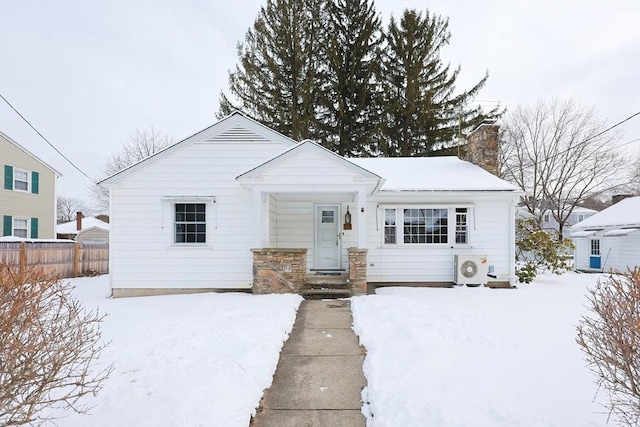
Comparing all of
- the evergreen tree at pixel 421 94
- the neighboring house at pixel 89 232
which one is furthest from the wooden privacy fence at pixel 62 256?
the evergreen tree at pixel 421 94

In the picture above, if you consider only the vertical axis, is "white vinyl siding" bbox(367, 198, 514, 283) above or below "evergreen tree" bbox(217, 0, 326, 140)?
below

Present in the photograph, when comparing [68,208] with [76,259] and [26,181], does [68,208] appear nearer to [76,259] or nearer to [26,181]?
[26,181]

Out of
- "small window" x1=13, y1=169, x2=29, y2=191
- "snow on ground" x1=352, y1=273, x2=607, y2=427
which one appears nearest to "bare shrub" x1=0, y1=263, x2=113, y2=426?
"snow on ground" x1=352, y1=273, x2=607, y2=427

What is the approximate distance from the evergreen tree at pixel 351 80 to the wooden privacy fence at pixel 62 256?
1363 cm

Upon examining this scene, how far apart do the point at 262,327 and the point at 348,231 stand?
560cm

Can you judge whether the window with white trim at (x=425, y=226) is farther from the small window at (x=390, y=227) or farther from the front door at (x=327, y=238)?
the front door at (x=327, y=238)

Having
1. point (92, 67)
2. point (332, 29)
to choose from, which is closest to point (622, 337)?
point (92, 67)

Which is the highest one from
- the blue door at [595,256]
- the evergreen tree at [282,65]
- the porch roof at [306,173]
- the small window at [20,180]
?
the evergreen tree at [282,65]

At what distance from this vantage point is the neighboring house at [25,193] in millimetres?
16781

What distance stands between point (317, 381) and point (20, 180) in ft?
69.6

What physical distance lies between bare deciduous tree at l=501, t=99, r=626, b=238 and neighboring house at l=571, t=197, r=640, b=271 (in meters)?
2.77

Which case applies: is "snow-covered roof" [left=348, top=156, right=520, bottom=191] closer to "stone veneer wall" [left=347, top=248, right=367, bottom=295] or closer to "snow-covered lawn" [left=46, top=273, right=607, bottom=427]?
"stone veneer wall" [left=347, top=248, right=367, bottom=295]

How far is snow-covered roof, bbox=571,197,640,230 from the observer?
17.4 meters

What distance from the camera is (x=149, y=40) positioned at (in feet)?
52.1
